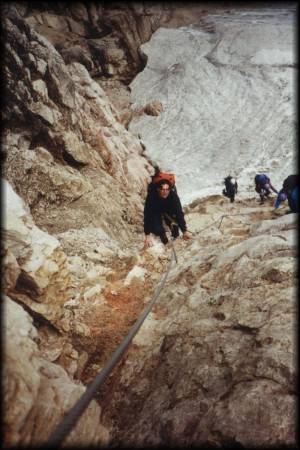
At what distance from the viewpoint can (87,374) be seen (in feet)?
14.8

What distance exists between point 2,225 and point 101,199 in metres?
8.38

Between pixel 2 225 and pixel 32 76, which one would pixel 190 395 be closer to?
pixel 2 225

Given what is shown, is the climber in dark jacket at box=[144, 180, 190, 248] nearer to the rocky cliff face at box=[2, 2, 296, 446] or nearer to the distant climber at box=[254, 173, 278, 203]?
the rocky cliff face at box=[2, 2, 296, 446]

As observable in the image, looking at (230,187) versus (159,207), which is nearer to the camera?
(159,207)

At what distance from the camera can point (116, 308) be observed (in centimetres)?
628

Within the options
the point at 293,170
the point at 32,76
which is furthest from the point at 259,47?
the point at 32,76

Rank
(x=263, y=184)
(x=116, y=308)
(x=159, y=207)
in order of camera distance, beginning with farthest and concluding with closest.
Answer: (x=263, y=184)
(x=159, y=207)
(x=116, y=308)

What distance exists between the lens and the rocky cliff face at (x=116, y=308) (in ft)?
9.78

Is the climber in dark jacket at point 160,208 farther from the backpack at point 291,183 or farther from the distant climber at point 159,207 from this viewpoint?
the backpack at point 291,183

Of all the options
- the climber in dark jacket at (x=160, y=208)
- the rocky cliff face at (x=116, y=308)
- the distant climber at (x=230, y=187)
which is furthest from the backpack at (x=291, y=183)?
the distant climber at (x=230, y=187)

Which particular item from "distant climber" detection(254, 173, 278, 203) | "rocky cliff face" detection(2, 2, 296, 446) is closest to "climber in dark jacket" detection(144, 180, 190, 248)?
"rocky cliff face" detection(2, 2, 296, 446)

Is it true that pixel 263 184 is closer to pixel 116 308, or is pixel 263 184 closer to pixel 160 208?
pixel 160 208

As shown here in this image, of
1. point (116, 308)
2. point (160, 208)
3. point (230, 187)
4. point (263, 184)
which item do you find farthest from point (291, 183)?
point (230, 187)

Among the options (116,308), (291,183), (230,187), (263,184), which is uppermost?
(291,183)
